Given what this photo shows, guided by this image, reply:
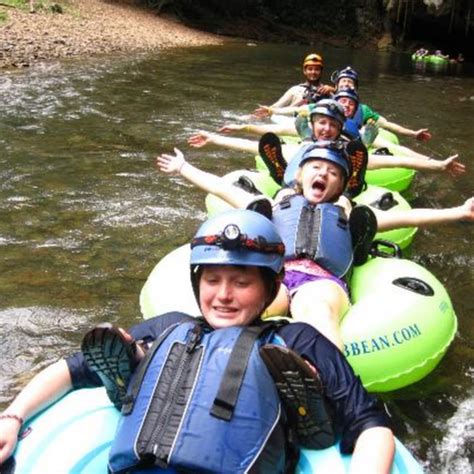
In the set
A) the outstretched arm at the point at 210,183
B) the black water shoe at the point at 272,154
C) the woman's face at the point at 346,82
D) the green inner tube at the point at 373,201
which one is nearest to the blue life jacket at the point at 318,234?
the outstretched arm at the point at 210,183

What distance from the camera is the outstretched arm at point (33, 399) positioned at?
2.05 metres

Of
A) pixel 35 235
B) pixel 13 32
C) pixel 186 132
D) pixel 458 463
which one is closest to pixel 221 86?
pixel 186 132

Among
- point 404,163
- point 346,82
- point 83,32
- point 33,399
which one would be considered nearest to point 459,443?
point 33,399

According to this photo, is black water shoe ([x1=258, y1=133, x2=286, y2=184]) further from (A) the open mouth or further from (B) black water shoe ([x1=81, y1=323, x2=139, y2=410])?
(B) black water shoe ([x1=81, y1=323, x2=139, y2=410])

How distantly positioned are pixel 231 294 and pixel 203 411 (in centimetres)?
41

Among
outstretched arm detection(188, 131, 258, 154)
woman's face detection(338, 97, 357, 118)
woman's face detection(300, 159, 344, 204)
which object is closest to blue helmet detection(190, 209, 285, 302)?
woman's face detection(300, 159, 344, 204)

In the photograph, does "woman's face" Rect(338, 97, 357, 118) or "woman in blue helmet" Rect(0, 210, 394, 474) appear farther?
"woman's face" Rect(338, 97, 357, 118)

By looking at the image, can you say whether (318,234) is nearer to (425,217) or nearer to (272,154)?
(425,217)

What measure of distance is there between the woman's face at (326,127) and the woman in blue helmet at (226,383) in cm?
285

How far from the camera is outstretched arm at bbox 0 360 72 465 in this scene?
2.05 meters

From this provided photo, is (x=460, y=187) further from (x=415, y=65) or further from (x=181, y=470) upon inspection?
(x=415, y=65)

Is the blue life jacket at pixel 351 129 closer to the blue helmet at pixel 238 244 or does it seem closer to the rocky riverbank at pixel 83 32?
the blue helmet at pixel 238 244

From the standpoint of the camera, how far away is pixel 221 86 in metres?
12.5

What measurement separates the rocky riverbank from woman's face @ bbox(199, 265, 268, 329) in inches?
430
